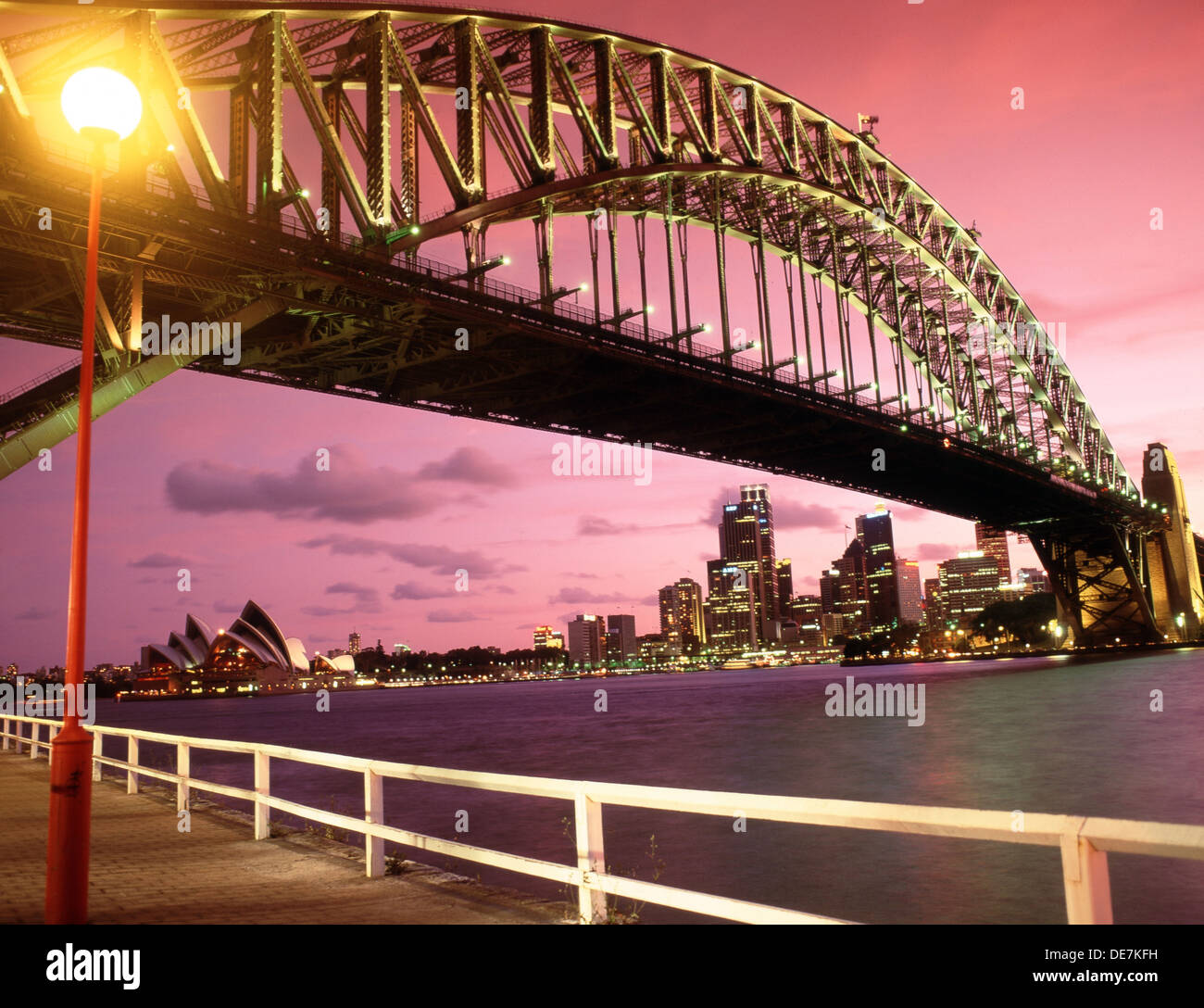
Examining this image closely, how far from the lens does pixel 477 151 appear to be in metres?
33.3

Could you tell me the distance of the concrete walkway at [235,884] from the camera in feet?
22.6

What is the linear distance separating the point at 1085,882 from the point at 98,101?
7690 millimetres

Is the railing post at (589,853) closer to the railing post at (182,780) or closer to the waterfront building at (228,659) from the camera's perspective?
the railing post at (182,780)

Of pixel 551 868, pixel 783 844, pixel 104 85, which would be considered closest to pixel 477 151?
pixel 783 844

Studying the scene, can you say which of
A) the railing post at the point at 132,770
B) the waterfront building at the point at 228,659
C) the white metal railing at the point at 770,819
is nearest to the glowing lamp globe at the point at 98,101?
the white metal railing at the point at 770,819

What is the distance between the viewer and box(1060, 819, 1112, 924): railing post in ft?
11.9

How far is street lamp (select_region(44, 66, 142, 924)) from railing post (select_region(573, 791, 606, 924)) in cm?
309

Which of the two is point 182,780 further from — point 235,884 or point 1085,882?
point 1085,882

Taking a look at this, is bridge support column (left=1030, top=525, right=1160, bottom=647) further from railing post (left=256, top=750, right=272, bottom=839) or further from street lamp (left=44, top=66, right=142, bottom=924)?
street lamp (left=44, top=66, right=142, bottom=924)

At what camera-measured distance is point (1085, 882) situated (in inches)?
144

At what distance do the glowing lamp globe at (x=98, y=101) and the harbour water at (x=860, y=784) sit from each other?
727 cm
